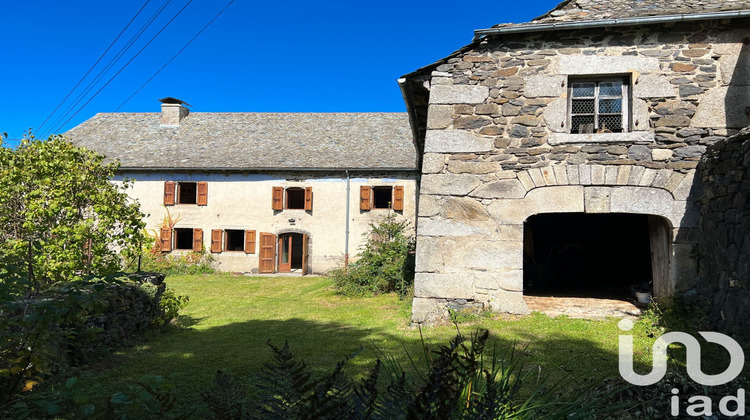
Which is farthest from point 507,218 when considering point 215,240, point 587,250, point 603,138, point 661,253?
point 215,240

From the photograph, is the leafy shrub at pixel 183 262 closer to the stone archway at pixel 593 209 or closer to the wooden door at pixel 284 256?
the wooden door at pixel 284 256

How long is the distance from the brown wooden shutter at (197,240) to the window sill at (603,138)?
1389cm

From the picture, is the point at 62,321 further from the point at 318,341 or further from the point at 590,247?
the point at 590,247

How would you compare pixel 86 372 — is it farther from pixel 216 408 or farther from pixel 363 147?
pixel 363 147

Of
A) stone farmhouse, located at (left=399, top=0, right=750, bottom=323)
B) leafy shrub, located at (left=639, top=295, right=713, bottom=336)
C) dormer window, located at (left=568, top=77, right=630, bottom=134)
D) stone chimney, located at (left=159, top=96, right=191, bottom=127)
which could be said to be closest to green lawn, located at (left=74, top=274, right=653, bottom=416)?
leafy shrub, located at (left=639, top=295, right=713, bottom=336)

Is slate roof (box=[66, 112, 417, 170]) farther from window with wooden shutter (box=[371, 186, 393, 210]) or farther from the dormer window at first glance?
the dormer window

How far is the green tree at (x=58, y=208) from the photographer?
235 inches

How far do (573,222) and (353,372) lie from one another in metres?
9.30

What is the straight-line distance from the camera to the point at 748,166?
471 cm

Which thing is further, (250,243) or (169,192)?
(169,192)

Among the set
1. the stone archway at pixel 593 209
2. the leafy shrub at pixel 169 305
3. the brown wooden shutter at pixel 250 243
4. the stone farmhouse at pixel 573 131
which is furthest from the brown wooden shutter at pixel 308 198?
the stone archway at pixel 593 209

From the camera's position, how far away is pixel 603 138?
6.36m

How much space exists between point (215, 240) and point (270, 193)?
8.65ft

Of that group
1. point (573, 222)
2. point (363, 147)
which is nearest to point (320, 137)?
point (363, 147)
